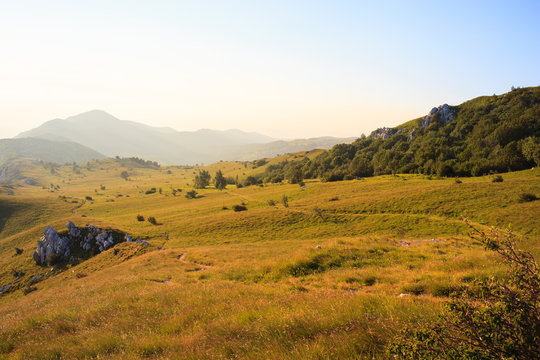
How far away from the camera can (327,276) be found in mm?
12477

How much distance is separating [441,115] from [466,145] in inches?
1728

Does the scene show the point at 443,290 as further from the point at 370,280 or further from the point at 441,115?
the point at 441,115

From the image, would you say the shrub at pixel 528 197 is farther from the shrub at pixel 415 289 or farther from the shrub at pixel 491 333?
the shrub at pixel 491 333

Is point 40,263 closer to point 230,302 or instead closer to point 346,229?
point 230,302

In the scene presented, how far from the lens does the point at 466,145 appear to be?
9894 centimetres

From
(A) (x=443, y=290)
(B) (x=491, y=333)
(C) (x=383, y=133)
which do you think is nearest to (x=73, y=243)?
(A) (x=443, y=290)

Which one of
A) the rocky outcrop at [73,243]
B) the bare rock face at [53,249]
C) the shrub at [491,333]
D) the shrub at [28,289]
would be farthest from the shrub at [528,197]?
the bare rock face at [53,249]

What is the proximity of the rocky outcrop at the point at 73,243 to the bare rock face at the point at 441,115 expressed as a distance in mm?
161358

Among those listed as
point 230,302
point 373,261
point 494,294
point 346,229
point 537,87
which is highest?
point 537,87

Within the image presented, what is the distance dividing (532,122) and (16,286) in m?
152

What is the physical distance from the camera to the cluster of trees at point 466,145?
232 feet

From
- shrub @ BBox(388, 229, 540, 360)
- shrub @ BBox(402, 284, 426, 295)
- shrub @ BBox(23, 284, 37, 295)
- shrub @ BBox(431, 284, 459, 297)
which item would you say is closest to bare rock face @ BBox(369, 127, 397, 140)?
shrub @ BBox(402, 284, 426, 295)

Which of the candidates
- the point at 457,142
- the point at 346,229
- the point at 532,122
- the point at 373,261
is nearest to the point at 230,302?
the point at 373,261

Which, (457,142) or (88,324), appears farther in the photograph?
(457,142)
